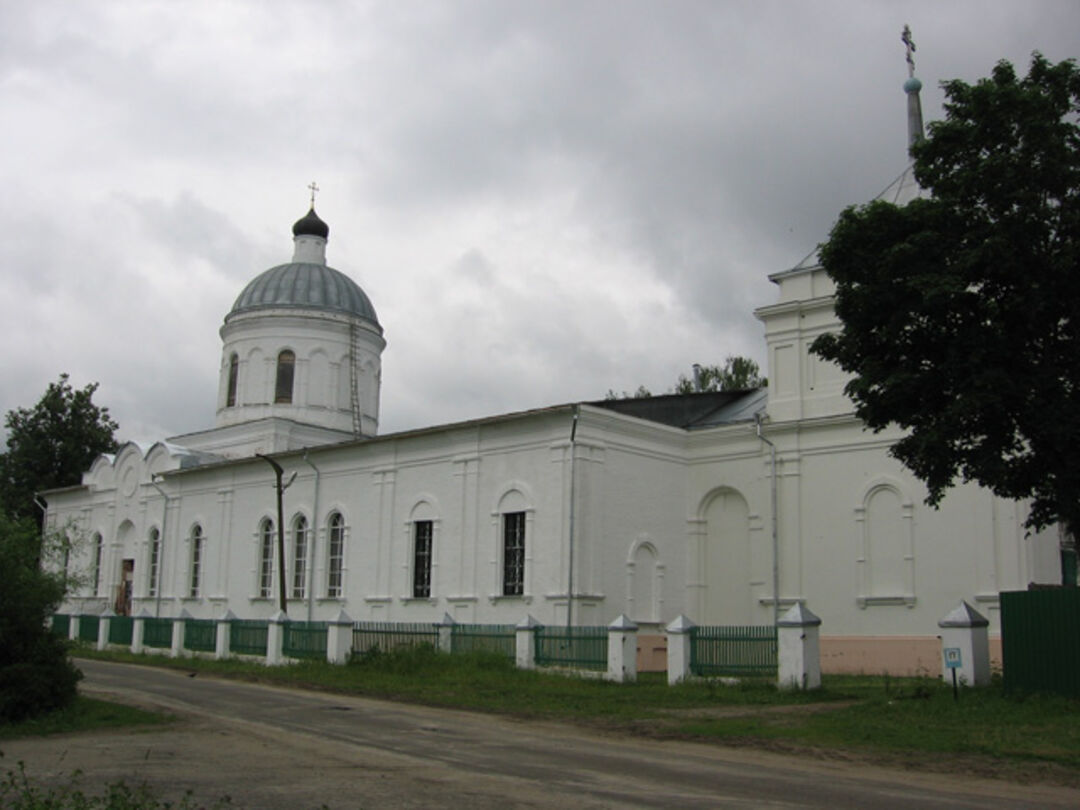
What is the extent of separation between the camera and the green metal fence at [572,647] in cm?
2130

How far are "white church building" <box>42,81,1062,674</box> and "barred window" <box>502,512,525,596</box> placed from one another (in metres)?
0.04

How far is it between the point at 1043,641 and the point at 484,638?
11.2 meters

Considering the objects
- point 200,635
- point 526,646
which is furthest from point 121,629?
point 526,646

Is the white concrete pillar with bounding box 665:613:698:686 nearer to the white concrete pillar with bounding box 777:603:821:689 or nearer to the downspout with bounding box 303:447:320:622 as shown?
the white concrete pillar with bounding box 777:603:821:689

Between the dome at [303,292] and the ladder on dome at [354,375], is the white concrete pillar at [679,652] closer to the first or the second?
the ladder on dome at [354,375]

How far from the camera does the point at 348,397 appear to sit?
130ft

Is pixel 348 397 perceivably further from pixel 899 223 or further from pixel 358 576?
pixel 899 223

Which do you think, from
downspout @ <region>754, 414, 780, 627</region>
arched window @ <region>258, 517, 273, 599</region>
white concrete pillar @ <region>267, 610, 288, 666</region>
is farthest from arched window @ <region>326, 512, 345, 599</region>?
downspout @ <region>754, 414, 780, 627</region>

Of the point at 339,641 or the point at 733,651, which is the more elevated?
the point at 733,651

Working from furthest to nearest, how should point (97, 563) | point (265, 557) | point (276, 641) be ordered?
point (97, 563) < point (265, 557) < point (276, 641)

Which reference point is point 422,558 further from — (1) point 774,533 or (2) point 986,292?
(2) point 986,292

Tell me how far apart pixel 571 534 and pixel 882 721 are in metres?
11.7

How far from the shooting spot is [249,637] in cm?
2744

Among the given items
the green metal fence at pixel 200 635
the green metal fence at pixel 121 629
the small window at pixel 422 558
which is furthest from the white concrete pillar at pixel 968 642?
the green metal fence at pixel 121 629
